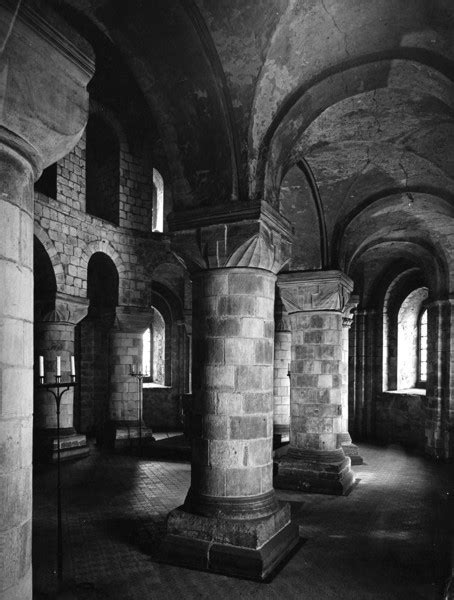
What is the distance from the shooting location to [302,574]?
450 cm

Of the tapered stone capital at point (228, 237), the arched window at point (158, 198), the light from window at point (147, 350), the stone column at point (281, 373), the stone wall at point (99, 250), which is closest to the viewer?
the tapered stone capital at point (228, 237)

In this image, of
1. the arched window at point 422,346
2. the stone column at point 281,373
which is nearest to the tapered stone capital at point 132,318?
the stone column at point 281,373

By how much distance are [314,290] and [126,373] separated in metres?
5.34

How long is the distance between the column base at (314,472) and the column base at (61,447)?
420 centimetres

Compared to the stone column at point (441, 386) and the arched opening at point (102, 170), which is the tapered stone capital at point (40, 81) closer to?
the arched opening at point (102, 170)

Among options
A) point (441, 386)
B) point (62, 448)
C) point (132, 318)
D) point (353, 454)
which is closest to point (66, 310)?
point (132, 318)

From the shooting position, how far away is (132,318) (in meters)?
11.3

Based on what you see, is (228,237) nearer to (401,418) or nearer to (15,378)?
(15,378)

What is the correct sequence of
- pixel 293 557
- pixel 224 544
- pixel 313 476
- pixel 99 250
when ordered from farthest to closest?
pixel 99 250
pixel 313 476
pixel 293 557
pixel 224 544

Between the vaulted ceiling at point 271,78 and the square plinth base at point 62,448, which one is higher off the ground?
the vaulted ceiling at point 271,78

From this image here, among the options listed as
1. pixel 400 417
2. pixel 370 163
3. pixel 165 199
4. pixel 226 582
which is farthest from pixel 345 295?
pixel 165 199

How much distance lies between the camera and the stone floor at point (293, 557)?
4.21m

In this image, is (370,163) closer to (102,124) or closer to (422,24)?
(422,24)

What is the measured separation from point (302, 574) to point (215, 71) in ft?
15.0
